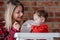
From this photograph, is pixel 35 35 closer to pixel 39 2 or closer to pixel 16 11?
pixel 16 11

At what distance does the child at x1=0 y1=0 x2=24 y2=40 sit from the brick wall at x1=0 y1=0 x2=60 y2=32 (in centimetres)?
55

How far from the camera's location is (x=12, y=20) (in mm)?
2240

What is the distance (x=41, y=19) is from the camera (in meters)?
2.23

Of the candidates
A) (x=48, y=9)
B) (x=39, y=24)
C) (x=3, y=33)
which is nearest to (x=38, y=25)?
(x=39, y=24)

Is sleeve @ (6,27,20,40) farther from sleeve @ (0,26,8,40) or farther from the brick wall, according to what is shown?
the brick wall

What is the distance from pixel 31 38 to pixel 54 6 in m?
1.20

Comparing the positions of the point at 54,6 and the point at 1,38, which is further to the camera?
the point at 54,6

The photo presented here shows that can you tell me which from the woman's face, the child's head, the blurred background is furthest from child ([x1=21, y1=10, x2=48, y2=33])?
the blurred background

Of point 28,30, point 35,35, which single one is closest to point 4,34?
point 28,30

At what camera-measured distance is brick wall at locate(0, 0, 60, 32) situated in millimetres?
2845

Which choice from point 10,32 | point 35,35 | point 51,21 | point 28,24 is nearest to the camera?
point 35,35

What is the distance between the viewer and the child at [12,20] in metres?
2.12

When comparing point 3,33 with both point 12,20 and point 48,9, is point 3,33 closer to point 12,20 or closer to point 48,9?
point 12,20

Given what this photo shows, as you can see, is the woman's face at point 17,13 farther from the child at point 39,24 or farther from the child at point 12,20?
the child at point 39,24
